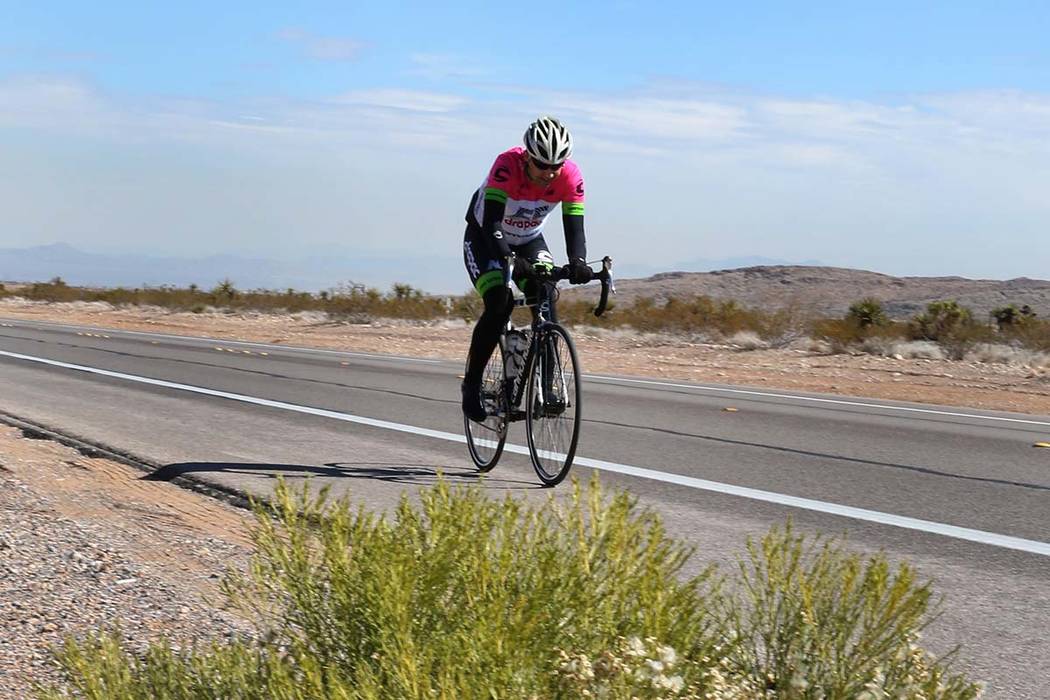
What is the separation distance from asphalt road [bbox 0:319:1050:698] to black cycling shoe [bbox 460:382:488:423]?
42 cm

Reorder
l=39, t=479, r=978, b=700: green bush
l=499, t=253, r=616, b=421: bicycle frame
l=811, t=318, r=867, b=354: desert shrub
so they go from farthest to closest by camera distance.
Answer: l=811, t=318, r=867, b=354: desert shrub < l=499, t=253, r=616, b=421: bicycle frame < l=39, t=479, r=978, b=700: green bush

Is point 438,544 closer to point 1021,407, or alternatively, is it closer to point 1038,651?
point 1038,651

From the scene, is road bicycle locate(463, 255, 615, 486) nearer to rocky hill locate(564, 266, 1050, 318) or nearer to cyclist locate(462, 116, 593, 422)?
cyclist locate(462, 116, 593, 422)

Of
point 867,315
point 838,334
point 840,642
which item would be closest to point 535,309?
point 840,642

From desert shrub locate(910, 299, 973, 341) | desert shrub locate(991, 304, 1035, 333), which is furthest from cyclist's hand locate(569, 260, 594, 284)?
desert shrub locate(991, 304, 1035, 333)

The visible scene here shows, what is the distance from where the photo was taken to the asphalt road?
5622 millimetres

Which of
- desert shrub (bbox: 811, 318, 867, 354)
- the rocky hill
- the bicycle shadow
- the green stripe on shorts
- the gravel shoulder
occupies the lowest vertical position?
the gravel shoulder

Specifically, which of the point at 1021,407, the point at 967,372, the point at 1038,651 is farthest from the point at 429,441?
the point at 967,372

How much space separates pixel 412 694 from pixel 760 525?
4493mm

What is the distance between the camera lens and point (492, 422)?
27.2ft

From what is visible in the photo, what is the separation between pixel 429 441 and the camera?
9.89m

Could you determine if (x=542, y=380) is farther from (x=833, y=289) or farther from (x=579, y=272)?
(x=833, y=289)

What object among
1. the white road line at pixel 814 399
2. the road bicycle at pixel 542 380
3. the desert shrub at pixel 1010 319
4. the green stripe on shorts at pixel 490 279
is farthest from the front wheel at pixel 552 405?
the desert shrub at pixel 1010 319

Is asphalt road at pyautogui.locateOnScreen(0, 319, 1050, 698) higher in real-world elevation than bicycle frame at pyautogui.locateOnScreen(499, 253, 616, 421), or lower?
lower
